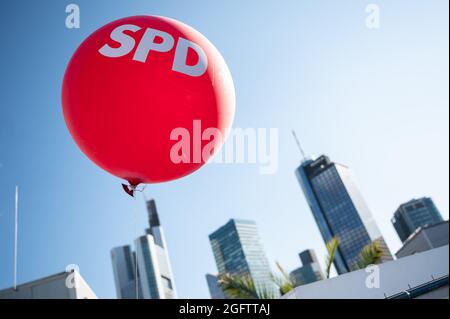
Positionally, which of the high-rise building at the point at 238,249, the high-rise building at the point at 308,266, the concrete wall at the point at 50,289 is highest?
the high-rise building at the point at 238,249

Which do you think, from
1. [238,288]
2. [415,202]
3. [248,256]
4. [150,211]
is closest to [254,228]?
[248,256]

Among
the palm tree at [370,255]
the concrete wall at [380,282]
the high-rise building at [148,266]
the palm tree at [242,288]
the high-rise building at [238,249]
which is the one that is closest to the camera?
the concrete wall at [380,282]

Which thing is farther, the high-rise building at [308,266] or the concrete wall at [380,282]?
the high-rise building at [308,266]

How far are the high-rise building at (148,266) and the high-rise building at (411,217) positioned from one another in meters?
110

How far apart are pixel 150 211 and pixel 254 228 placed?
63876 millimetres

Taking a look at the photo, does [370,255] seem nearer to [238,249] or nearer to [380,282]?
[380,282]

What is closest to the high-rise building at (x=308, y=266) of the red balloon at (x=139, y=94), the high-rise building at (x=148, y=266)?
the high-rise building at (x=148, y=266)

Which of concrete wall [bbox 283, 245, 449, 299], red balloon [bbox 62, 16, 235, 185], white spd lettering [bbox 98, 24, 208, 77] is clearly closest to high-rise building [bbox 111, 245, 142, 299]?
concrete wall [bbox 283, 245, 449, 299]

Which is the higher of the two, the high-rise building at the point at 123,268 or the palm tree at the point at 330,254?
the high-rise building at the point at 123,268

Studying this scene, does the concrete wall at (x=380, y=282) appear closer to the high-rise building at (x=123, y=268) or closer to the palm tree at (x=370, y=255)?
the palm tree at (x=370, y=255)

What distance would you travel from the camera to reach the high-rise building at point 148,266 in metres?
142

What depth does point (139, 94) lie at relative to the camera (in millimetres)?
2645

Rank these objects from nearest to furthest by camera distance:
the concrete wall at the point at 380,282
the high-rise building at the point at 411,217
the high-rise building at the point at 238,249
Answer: the concrete wall at the point at 380,282 < the high-rise building at the point at 411,217 < the high-rise building at the point at 238,249
